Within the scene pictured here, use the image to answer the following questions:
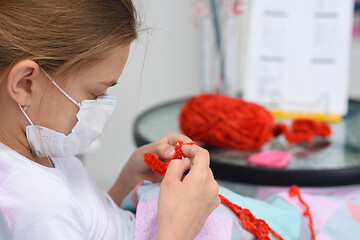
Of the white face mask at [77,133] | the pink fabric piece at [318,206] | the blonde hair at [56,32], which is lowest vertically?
the pink fabric piece at [318,206]

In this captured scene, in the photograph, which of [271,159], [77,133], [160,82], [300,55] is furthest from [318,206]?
[160,82]

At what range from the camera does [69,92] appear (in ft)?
1.75

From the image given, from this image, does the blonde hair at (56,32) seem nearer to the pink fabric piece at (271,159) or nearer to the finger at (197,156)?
the finger at (197,156)

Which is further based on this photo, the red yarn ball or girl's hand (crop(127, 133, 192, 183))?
the red yarn ball

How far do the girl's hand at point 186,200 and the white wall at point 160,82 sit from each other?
855 mm

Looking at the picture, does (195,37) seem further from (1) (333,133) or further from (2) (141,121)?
(1) (333,133)

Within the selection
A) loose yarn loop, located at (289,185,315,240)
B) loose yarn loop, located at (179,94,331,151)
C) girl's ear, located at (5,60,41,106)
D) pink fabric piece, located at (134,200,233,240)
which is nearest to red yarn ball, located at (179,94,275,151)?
loose yarn loop, located at (179,94,331,151)

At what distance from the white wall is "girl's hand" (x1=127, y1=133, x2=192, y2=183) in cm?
67

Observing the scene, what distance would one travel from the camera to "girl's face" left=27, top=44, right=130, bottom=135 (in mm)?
523

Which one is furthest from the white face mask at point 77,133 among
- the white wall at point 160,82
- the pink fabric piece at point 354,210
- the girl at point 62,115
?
the white wall at point 160,82

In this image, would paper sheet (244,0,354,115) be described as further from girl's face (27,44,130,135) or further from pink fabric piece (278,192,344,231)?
girl's face (27,44,130,135)

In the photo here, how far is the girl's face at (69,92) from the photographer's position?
523 mm

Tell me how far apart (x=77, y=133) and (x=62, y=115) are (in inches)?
1.4

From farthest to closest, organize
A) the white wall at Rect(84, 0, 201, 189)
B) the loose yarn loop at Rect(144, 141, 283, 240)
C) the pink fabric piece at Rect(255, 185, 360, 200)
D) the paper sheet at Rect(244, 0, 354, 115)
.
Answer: the white wall at Rect(84, 0, 201, 189) → the paper sheet at Rect(244, 0, 354, 115) → the pink fabric piece at Rect(255, 185, 360, 200) → the loose yarn loop at Rect(144, 141, 283, 240)
